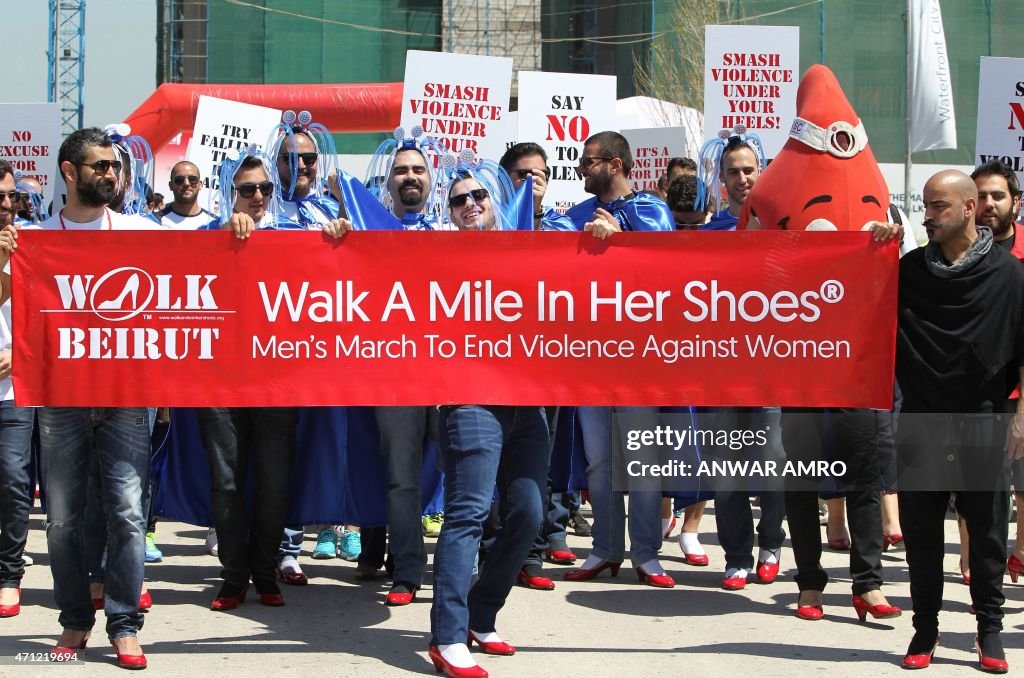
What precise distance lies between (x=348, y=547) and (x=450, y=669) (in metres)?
2.88

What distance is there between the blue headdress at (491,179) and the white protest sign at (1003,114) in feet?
17.5

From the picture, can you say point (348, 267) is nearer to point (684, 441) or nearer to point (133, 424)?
point (133, 424)

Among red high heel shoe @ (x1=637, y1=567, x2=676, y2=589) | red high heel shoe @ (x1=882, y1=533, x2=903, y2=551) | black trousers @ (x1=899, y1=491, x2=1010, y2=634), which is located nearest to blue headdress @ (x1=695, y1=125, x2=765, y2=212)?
red high heel shoe @ (x1=882, y1=533, x2=903, y2=551)

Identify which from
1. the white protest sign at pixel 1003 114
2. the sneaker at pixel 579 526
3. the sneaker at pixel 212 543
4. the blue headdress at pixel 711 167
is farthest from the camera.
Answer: the white protest sign at pixel 1003 114

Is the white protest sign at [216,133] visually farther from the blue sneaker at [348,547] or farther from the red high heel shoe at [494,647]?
the red high heel shoe at [494,647]

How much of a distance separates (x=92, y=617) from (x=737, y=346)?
9.60ft

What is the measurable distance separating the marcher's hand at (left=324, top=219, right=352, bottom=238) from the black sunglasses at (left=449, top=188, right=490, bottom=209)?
47 centimetres

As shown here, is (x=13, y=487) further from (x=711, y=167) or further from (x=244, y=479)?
(x=711, y=167)

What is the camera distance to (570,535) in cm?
938

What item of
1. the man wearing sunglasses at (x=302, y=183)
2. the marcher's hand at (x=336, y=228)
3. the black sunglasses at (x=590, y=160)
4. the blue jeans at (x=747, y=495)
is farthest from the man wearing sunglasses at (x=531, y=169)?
the marcher's hand at (x=336, y=228)

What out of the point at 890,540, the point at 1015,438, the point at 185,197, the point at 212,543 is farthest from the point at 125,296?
the point at 890,540

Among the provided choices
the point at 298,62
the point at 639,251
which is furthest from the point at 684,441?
the point at 298,62

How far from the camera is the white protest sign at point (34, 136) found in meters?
12.3

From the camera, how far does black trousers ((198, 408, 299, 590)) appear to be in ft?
21.8
